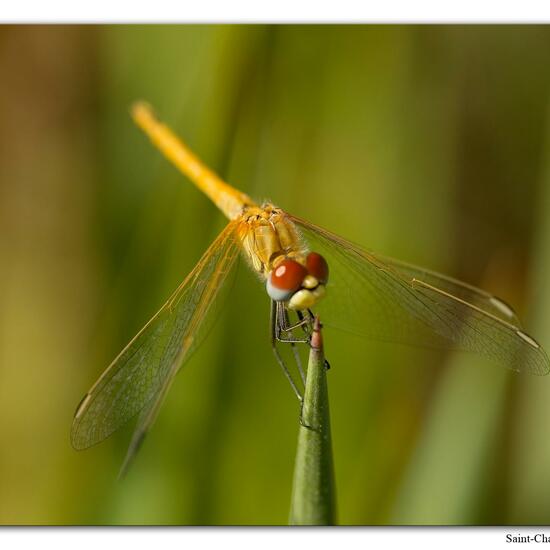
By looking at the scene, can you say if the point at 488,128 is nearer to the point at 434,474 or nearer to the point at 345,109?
the point at 345,109

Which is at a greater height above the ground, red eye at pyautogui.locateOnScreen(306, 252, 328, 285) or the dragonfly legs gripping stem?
red eye at pyautogui.locateOnScreen(306, 252, 328, 285)

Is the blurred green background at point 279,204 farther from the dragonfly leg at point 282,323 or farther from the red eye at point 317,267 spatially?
the red eye at point 317,267

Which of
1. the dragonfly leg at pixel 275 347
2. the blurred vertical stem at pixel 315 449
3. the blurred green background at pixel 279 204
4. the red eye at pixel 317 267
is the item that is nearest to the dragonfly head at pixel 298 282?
the red eye at pixel 317 267

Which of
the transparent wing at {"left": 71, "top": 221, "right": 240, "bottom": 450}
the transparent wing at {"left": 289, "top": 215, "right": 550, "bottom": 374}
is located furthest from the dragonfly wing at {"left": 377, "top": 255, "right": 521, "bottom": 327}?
the transparent wing at {"left": 71, "top": 221, "right": 240, "bottom": 450}

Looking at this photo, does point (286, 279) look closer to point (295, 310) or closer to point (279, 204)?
point (295, 310)

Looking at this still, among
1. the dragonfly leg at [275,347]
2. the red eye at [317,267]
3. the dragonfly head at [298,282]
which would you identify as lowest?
the dragonfly leg at [275,347]

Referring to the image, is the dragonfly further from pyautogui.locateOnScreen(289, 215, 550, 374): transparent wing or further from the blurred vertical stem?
the blurred vertical stem
